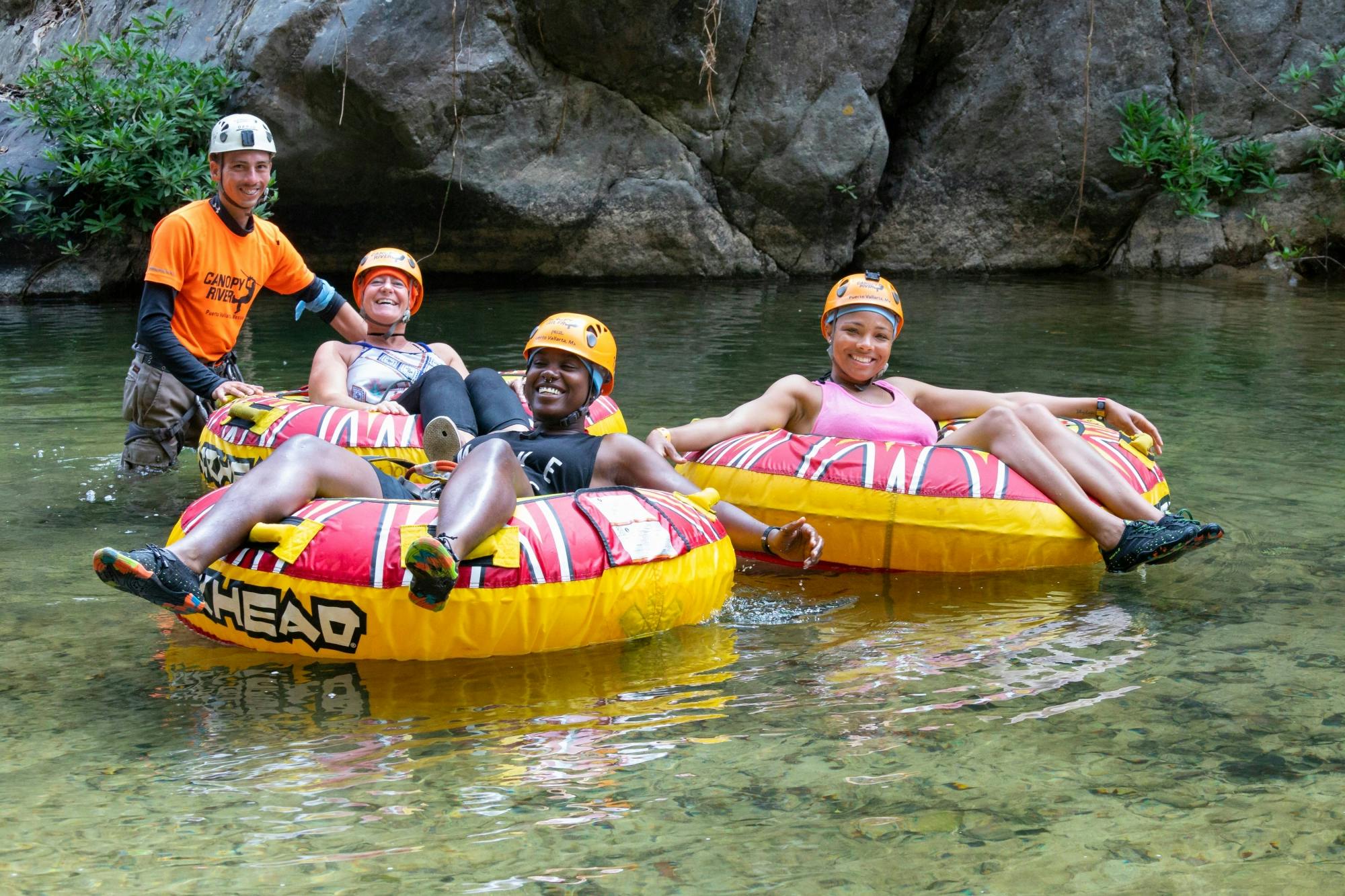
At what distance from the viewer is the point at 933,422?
5926 mm

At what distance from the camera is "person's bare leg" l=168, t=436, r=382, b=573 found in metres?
3.97

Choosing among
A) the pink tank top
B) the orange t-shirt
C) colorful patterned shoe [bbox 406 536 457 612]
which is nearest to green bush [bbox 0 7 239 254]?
the orange t-shirt

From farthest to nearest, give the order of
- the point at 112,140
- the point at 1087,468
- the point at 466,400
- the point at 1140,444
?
the point at 112,140 → the point at 466,400 → the point at 1140,444 → the point at 1087,468

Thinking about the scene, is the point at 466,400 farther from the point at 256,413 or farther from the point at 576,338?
the point at 576,338

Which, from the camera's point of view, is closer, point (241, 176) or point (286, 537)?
point (286, 537)

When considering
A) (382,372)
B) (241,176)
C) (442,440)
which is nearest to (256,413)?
(382,372)

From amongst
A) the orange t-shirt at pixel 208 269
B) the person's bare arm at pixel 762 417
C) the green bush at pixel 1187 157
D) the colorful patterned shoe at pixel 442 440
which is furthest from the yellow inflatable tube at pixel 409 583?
the green bush at pixel 1187 157

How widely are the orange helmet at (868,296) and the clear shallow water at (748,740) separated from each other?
3.77 ft

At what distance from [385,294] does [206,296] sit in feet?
2.70

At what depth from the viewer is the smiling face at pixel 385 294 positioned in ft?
21.8

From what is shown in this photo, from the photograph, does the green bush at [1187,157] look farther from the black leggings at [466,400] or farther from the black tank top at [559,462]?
the black tank top at [559,462]

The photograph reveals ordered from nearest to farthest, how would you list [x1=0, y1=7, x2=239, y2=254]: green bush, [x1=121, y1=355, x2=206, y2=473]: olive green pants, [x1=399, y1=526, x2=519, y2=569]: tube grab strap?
[x1=399, y1=526, x2=519, y2=569]: tube grab strap < [x1=121, y1=355, x2=206, y2=473]: olive green pants < [x1=0, y1=7, x2=239, y2=254]: green bush

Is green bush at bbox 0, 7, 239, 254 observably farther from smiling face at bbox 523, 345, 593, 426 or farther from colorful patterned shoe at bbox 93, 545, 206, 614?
colorful patterned shoe at bbox 93, 545, 206, 614

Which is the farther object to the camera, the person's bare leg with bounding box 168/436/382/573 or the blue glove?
the blue glove
